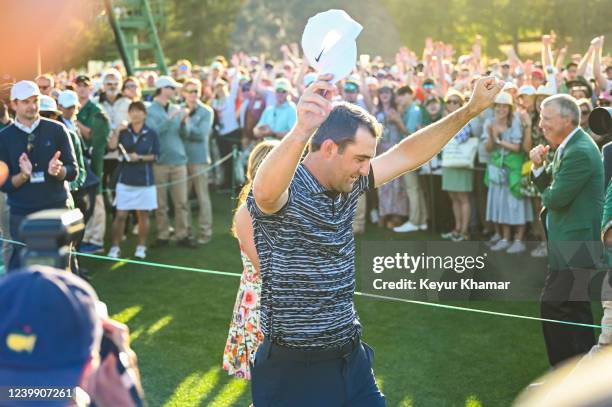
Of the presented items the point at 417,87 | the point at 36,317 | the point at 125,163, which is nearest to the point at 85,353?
the point at 36,317

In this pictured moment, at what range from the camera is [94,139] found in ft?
34.1

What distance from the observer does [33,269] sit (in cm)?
187

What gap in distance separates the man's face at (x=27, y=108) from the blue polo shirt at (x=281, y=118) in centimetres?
502

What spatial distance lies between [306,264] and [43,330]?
73.4 inches

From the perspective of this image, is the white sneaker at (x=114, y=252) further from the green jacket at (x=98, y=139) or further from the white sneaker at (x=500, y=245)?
the white sneaker at (x=500, y=245)

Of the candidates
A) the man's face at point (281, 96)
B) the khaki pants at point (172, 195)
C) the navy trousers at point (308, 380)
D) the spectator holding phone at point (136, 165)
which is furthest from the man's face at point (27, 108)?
the man's face at point (281, 96)

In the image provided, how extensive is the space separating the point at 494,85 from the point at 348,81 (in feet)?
30.3

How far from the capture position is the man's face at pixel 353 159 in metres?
3.51

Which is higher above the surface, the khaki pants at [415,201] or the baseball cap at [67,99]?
the baseball cap at [67,99]

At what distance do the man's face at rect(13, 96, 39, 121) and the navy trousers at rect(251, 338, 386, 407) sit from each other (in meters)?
4.46

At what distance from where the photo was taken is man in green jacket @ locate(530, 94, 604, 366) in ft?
19.1

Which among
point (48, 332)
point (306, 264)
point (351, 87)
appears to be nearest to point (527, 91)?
point (351, 87)

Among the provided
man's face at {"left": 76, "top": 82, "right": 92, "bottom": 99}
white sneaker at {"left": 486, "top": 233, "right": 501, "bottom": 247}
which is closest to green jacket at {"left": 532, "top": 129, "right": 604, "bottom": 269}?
white sneaker at {"left": 486, "top": 233, "right": 501, "bottom": 247}

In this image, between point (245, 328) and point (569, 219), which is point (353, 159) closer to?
point (245, 328)
